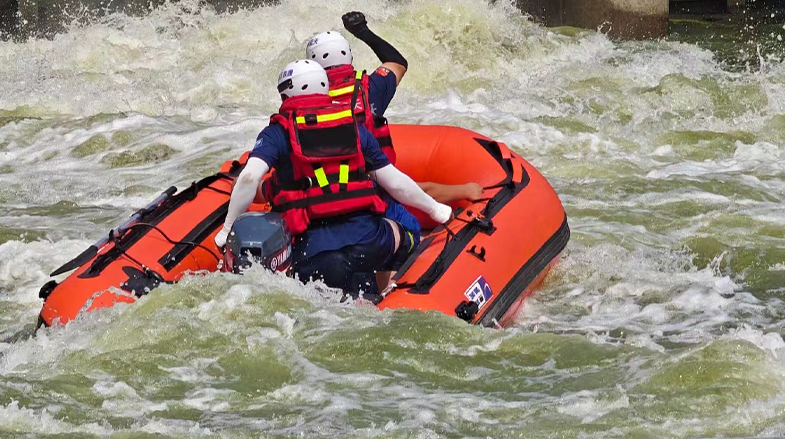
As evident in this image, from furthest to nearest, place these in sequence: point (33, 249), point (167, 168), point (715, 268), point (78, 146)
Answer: point (78, 146) → point (167, 168) → point (33, 249) → point (715, 268)

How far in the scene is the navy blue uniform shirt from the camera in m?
4.65

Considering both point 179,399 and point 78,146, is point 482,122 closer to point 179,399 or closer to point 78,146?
point 78,146

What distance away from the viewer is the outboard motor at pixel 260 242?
4438mm

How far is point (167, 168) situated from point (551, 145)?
274 cm

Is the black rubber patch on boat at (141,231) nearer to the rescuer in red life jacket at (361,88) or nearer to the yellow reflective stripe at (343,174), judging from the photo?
the rescuer in red life jacket at (361,88)

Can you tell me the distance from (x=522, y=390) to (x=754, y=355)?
0.77 m

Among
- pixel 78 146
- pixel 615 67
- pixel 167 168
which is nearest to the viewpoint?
pixel 167 168

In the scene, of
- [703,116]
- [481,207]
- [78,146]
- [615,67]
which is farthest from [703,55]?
[481,207]

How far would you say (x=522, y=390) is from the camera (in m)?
3.99

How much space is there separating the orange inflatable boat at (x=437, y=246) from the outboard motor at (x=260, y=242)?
46 cm

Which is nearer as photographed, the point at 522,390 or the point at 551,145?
the point at 522,390

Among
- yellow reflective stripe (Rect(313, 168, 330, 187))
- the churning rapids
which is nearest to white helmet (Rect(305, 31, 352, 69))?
yellow reflective stripe (Rect(313, 168, 330, 187))

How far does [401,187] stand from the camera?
192 inches

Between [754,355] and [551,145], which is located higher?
[754,355]
